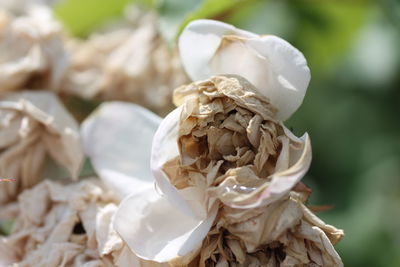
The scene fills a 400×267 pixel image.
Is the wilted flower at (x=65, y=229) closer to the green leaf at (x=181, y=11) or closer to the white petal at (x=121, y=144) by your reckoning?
the white petal at (x=121, y=144)

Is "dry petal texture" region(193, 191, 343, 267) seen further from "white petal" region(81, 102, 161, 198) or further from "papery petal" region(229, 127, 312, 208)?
"white petal" region(81, 102, 161, 198)

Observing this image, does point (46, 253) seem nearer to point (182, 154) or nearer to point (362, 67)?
point (182, 154)

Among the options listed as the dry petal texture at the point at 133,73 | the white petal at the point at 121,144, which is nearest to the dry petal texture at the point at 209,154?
the white petal at the point at 121,144

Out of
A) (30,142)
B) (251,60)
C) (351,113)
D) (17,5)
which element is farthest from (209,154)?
(351,113)

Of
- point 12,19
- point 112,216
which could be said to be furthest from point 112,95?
point 112,216

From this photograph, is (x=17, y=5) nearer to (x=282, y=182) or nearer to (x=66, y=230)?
(x=66, y=230)
